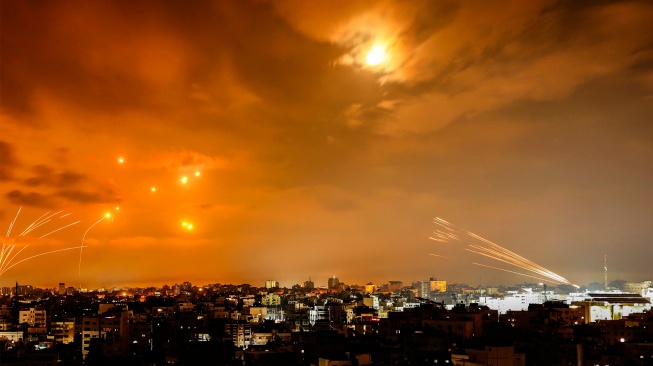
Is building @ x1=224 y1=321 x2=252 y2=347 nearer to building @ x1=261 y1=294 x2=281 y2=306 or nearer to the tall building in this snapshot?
building @ x1=261 y1=294 x2=281 y2=306

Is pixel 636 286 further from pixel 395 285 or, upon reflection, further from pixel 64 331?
pixel 64 331

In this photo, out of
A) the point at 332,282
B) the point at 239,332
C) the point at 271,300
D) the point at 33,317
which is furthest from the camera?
the point at 332,282

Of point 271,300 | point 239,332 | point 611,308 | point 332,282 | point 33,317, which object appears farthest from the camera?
point 332,282

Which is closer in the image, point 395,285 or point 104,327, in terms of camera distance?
point 104,327

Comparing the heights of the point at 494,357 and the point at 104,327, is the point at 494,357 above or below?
above

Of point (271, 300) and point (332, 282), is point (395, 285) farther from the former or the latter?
point (271, 300)

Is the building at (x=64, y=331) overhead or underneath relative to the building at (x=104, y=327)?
underneath

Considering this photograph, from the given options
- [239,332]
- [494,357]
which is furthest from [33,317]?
[494,357]

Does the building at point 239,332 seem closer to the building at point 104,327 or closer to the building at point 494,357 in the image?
the building at point 104,327

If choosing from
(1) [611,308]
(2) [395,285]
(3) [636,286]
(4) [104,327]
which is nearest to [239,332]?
(4) [104,327]

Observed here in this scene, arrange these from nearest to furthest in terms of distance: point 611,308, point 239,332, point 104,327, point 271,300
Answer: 1. point 104,327
2. point 239,332
3. point 611,308
4. point 271,300

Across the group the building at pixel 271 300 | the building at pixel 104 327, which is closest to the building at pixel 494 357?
the building at pixel 104 327

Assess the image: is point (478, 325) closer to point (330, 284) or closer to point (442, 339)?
point (442, 339)

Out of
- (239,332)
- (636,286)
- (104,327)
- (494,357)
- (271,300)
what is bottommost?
(239,332)
